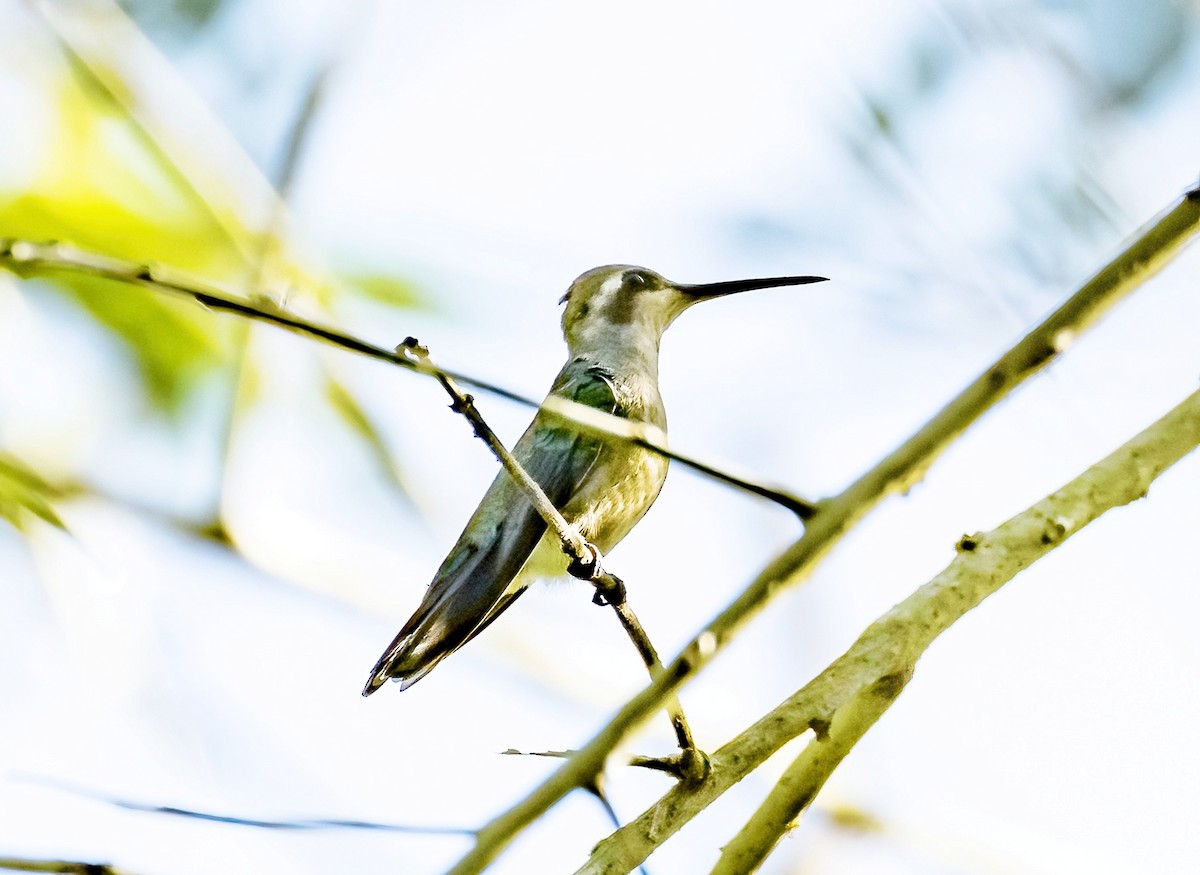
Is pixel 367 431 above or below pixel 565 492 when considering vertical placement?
above

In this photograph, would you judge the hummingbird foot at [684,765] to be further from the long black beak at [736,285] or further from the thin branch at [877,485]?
the long black beak at [736,285]

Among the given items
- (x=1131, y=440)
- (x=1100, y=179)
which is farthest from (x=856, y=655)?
(x=1100, y=179)

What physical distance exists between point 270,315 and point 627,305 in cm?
339

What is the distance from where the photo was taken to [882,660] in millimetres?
2139

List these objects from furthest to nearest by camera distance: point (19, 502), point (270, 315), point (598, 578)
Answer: point (19, 502), point (598, 578), point (270, 315)

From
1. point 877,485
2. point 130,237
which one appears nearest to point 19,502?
point 130,237

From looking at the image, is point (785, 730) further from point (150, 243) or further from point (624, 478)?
point (150, 243)

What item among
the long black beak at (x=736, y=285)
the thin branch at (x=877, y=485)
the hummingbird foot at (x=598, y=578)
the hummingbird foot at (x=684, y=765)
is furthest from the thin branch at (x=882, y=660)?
the long black beak at (x=736, y=285)

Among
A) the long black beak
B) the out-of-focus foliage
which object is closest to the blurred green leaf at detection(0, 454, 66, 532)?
the out-of-focus foliage

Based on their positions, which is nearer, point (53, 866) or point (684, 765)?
point (53, 866)

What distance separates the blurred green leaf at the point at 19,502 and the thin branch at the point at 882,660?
2795 mm

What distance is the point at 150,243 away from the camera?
429 cm

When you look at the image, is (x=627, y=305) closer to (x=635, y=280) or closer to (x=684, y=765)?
(x=635, y=280)

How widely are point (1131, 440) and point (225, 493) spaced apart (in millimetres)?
3140
